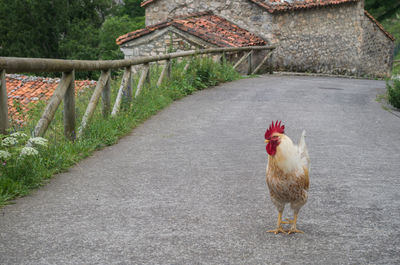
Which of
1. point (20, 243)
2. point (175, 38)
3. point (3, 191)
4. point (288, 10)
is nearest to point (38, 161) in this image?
point (3, 191)

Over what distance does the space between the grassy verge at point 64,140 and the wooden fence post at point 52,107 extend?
0.44 feet

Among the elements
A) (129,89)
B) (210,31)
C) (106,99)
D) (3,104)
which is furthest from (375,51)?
(3,104)

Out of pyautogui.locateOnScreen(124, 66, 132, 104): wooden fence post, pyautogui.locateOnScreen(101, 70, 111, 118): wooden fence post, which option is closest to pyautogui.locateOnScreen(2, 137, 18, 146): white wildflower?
pyautogui.locateOnScreen(101, 70, 111, 118): wooden fence post

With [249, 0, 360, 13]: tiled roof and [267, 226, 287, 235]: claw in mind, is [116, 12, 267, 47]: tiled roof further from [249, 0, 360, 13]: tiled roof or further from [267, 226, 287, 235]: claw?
[267, 226, 287, 235]: claw

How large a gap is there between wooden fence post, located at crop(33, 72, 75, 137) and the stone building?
1341 cm

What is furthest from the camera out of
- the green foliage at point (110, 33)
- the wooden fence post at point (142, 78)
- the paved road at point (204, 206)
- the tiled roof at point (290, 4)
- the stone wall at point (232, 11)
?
the green foliage at point (110, 33)

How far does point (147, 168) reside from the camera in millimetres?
5871

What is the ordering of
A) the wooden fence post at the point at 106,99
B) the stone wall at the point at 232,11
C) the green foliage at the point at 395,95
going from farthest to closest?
the stone wall at the point at 232,11 < the green foliage at the point at 395,95 < the wooden fence post at the point at 106,99

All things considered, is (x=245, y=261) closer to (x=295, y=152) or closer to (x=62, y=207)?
(x=295, y=152)

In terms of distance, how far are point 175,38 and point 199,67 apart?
245 inches

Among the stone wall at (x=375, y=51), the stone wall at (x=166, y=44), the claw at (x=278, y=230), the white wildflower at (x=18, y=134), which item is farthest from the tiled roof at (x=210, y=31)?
the claw at (x=278, y=230)

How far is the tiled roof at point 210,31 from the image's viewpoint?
19.5 metres

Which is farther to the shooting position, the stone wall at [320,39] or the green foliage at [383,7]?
the green foliage at [383,7]

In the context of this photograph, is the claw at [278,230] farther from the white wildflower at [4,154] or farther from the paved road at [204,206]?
the white wildflower at [4,154]
